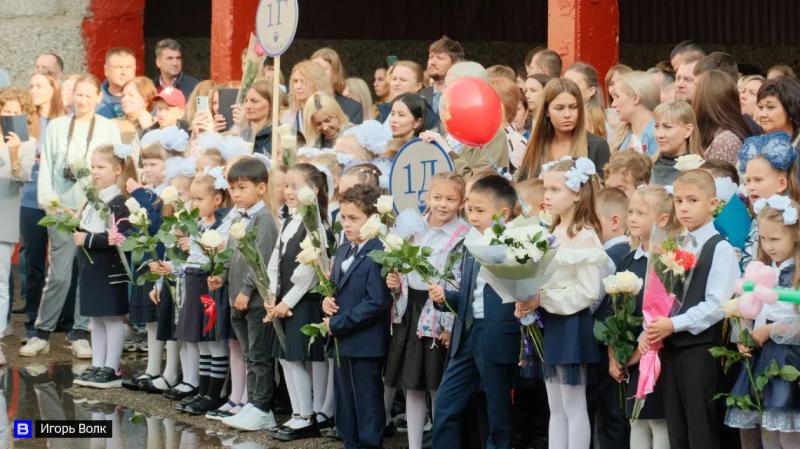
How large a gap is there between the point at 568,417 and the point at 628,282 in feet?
2.68

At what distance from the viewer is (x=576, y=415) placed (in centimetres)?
676

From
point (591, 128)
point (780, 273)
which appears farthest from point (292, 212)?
point (780, 273)

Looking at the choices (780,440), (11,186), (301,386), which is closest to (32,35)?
(11,186)

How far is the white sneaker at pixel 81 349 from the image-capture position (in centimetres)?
1106

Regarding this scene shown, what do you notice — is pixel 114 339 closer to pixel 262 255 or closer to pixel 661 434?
pixel 262 255

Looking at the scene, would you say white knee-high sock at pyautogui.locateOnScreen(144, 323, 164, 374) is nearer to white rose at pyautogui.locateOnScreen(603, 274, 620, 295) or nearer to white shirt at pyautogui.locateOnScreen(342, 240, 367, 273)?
white shirt at pyautogui.locateOnScreen(342, 240, 367, 273)

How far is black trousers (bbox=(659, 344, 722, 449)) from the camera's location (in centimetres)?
637

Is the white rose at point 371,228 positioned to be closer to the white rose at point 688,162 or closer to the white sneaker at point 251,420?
the white rose at point 688,162

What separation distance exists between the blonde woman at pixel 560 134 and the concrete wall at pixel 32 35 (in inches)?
347

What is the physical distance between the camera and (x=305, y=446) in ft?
26.7

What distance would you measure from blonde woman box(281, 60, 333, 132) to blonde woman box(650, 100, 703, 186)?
3.28m

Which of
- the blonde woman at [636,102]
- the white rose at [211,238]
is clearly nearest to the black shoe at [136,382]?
the white rose at [211,238]

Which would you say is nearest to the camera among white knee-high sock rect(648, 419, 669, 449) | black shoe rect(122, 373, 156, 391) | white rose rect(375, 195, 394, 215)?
white knee-high sock rect(648, 419, 669, 449)

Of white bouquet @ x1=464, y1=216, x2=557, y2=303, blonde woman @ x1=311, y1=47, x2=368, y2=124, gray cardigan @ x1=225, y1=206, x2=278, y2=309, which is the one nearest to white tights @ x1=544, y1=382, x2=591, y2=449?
white bouquet @ x1=464, y1=216, x2=557, y2=303
